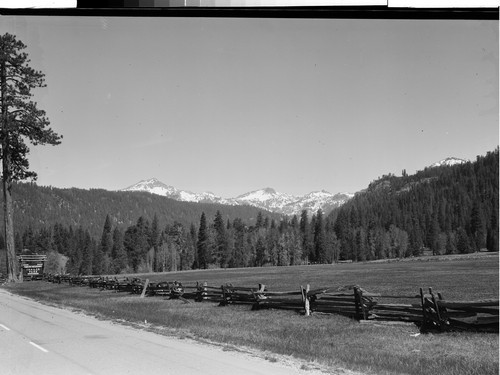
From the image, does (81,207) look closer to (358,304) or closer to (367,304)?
(358,304)

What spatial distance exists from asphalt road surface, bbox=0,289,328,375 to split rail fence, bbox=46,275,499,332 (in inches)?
209

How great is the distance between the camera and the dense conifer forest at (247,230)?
22266mm

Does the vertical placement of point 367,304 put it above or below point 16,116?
below

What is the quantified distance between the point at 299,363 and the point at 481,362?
310 centimetres

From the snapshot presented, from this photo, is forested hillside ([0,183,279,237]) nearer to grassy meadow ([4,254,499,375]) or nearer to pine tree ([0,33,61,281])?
pine tree ([0,33,61,281])

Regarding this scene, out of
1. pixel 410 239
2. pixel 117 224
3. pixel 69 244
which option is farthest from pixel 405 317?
pixel 410 239

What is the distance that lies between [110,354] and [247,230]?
170ft

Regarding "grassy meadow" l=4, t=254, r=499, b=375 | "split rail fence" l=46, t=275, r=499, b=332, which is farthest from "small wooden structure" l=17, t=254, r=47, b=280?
"grassy meadow" l=4, t=254, r=499, b=375

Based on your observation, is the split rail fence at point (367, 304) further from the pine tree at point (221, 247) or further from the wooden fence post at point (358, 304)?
the pine tree at point (221, 247)

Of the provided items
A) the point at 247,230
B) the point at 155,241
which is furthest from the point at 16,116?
the point at 247,230

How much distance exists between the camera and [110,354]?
885 cm

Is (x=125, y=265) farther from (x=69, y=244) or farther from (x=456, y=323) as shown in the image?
(x=456, y=323)

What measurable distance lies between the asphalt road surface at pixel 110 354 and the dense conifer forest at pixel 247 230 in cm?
368

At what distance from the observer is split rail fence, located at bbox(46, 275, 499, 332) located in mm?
11219
